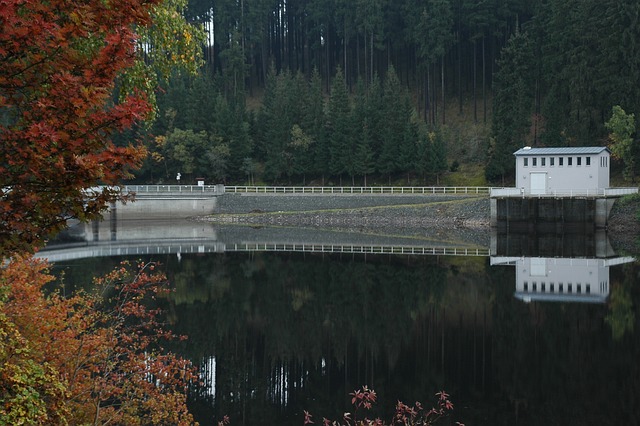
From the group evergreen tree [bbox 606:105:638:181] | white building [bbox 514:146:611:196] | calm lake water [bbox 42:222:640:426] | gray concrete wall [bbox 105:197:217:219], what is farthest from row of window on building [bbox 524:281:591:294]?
gray concrete wall [bbox 105:197:217:219]

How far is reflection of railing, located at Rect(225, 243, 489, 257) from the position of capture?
41.9m

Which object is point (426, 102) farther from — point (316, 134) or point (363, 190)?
point (363, 190)

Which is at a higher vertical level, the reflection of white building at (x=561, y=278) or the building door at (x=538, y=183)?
the building door at (x=538, y=183)

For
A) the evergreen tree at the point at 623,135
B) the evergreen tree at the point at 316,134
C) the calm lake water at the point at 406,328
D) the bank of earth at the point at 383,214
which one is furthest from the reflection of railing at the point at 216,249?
the evergreen tree at the point at 316,134

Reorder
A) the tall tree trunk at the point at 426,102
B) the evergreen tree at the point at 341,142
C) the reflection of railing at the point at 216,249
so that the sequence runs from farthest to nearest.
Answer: the tall tree trunk at the point at 426,102 → the evergreen tree at the point at 341,142 → the reflection of railing at the point at 216,249

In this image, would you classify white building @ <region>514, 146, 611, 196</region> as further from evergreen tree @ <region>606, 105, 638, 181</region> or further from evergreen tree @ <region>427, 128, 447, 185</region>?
evergreen tree @ <region>427, 128, 447, 185</region>

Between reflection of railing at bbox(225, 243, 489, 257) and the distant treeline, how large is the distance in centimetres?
2198

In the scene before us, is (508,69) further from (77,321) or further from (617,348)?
(77,321)

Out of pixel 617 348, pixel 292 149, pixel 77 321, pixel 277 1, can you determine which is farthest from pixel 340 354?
pixel 277 1

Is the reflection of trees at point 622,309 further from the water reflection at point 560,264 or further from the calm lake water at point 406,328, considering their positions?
the water reflection at point 560,264

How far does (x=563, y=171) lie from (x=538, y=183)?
205 cm

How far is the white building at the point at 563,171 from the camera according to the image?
53812mm

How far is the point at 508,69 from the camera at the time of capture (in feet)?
245

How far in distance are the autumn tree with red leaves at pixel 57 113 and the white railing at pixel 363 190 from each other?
192 feet
